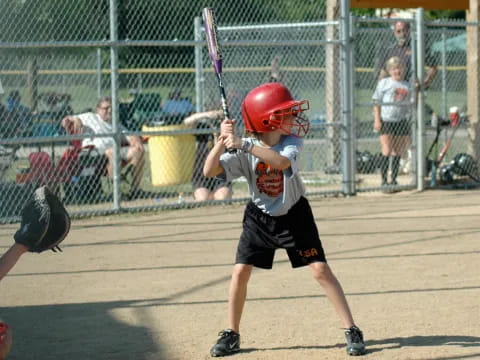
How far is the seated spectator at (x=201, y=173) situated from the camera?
11109 millimetres

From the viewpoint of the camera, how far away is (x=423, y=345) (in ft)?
16.2

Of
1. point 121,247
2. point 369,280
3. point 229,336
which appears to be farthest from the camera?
point 121,247

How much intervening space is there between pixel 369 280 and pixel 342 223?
9.22 feet

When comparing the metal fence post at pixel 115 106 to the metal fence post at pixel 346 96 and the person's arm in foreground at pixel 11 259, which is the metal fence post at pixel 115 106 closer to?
the metal fence post at pixel 346 96

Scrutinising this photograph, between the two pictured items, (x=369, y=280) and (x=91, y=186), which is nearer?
(x=369, y=280)

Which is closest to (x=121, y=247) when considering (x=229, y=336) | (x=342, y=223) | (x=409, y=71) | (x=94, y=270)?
(x=94, y=270)

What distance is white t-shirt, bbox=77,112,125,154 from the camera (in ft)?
36.6

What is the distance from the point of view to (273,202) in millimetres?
4930

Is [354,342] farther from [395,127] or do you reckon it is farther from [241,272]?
Answer: [395,127]

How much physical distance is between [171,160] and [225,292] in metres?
6.39

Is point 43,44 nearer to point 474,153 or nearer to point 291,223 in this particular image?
point 291,223

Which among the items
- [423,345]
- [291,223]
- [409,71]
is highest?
[409,71]

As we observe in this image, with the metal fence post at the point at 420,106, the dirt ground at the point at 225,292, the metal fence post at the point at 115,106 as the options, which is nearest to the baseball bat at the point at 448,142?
the metal fence post at the point at 420,106

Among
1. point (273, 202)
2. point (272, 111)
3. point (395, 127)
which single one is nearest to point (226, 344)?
point (273, 202)
